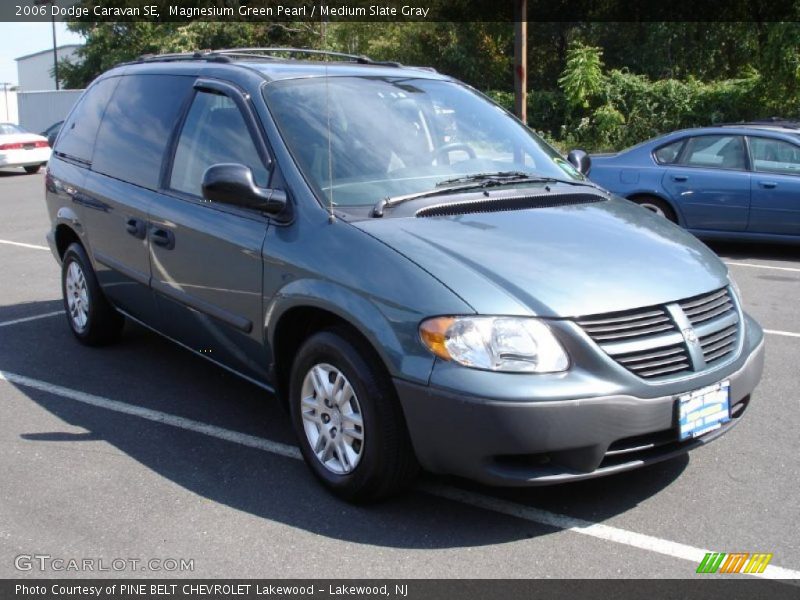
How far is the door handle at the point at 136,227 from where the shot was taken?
5164mm

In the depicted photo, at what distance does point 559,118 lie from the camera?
27.1 metres

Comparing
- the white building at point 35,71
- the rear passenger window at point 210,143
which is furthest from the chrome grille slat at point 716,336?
the white building at point 35,71

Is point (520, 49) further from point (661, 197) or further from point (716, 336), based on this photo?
point (716, 336)

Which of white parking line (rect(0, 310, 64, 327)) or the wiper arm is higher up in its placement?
the wiper arm

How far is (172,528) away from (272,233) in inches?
53.5

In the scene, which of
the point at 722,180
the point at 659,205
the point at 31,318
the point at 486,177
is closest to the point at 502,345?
the point at 486,177

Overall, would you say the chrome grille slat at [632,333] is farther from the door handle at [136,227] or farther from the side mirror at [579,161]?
the door handle at [136,227]

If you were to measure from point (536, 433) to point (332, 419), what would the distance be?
0.98m

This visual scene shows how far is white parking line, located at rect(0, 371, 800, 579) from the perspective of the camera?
3.45 m

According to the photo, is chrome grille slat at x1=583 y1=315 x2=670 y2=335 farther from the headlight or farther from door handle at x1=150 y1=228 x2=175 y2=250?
door handle at x1=150 y1=228 x2=175 y2=250

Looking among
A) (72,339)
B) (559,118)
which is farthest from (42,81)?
(72,339)

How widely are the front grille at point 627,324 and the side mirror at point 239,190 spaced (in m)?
1.53

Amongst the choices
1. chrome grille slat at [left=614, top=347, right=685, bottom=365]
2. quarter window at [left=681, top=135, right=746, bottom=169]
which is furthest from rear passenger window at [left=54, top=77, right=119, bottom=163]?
quarter window at [left=681, top=135, right=746, bottom=169]

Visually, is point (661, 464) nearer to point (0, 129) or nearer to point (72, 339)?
point (72, 339)
